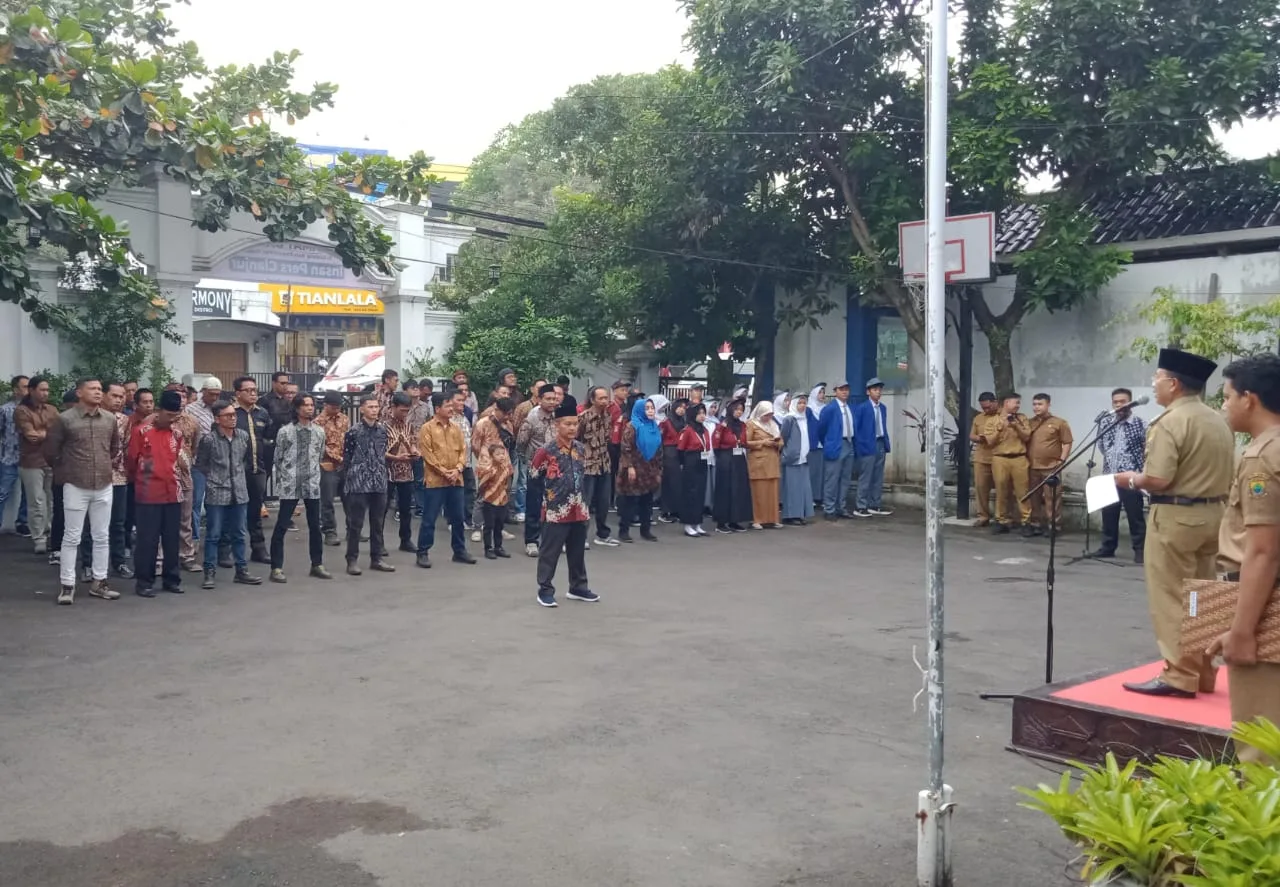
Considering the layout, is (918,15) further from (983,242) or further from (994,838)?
(994,838)

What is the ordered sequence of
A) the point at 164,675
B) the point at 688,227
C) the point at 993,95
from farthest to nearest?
the point at 688,227
the point at 993,95
the point at 164,675

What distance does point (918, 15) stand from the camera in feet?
53.0

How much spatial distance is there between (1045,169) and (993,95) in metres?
1.39

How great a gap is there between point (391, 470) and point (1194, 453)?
27.7ft

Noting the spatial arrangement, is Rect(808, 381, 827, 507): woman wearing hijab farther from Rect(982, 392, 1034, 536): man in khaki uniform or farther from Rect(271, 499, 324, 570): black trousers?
Rect(271, 499, 324, 570): black trousers

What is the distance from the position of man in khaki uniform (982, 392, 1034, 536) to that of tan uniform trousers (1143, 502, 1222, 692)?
374 inches

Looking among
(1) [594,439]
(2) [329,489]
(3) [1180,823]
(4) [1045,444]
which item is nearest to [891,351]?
(4) [1045,444]

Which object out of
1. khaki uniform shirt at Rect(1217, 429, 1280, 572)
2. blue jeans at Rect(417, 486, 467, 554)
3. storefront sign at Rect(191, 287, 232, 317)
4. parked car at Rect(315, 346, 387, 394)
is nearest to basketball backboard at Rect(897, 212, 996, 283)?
khaki uniform shirt at Rect(1217, 429, 1280, 572)

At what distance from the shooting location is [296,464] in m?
11.0

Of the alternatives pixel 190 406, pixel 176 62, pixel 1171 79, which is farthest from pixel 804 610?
pixel 176 62

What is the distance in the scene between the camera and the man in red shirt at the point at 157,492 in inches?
395

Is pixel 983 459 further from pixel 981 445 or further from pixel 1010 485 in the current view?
pixel 1010 485

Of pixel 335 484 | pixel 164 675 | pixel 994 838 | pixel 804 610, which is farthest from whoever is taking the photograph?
pixel 335 484

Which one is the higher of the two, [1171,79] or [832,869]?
[1171,79]
